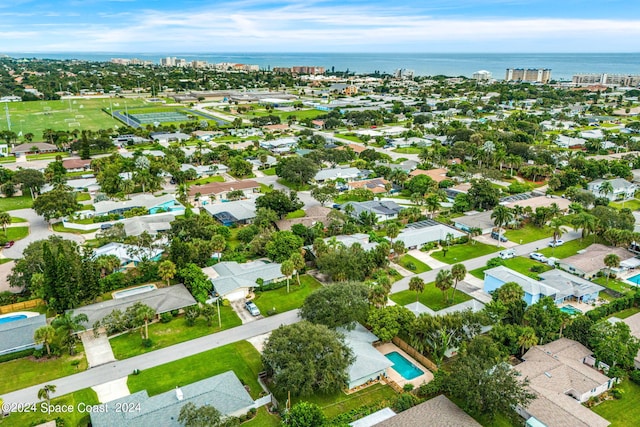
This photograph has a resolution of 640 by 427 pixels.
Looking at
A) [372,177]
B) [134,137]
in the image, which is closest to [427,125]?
[372,177]

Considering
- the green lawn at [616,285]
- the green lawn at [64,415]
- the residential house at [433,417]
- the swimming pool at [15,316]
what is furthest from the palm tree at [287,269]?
the green lawn at [616,285]

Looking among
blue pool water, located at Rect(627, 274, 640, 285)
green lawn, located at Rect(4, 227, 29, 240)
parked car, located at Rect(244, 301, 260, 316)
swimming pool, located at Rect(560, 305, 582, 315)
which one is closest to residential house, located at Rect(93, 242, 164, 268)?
green lawn, located at Rect(4, 227, 29, 240)

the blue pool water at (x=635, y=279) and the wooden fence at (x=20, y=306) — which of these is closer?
the wooden fence at (x=20, y=306)

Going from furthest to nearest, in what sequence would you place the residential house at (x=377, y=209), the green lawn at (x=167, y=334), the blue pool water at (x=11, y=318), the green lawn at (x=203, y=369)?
the residential house at (x=377, y=209) → the blue pool water at (x=11, y=318) → the green lawn at (x=167, y=334) → the green lawn at (x=203, y=369)

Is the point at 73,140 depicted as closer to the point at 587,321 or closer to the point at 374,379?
the point at 374,379

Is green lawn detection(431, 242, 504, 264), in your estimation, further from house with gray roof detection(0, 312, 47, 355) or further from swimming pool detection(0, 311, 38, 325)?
swimming pool detection(0, 311, 38, 325)

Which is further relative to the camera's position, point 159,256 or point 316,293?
point 159,256

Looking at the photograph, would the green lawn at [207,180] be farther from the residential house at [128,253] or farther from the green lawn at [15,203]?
the residential house at [128,253]
